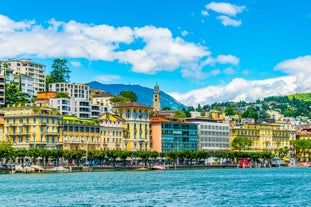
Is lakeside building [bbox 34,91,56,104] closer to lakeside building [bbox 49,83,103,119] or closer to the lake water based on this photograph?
lakeside building [bbox 49,83,103,119]

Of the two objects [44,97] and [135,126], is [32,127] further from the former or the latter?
Result: [44,97]

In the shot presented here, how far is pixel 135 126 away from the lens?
167 m

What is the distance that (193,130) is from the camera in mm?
183500

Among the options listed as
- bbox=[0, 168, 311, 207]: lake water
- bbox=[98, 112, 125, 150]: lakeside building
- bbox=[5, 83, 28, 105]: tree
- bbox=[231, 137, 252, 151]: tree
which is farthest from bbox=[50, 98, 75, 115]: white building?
bbox=[0, 168, 311, 207]: lake water

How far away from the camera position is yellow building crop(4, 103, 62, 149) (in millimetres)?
140250

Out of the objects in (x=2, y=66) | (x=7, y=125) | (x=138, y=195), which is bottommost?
(x=138, y=195)

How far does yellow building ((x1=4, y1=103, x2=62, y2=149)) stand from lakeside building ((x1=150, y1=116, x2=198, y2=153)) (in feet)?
Answer: 114

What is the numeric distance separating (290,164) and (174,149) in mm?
39251

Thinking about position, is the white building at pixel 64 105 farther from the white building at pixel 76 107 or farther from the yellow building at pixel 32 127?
the yellow building at pixel 32 127

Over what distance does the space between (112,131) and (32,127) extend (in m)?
24.9

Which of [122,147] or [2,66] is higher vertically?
[2,66]

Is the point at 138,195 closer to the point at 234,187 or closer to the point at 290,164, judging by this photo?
the point at 234,187

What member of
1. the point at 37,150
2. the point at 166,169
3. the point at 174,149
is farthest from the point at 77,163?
the point at 174,149

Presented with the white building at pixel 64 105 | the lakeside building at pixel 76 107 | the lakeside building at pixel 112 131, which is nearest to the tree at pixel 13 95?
the lakeside building at pixel 76 107
